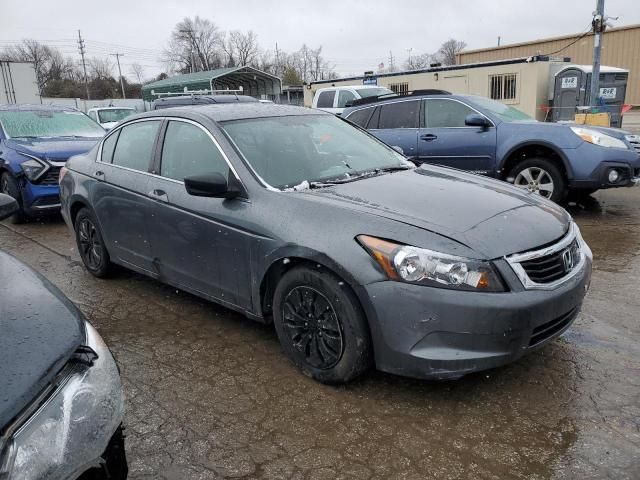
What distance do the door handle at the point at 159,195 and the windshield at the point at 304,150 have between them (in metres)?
0.68

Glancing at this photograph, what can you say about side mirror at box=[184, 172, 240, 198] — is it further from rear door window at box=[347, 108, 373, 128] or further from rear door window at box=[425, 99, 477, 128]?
rear door window at box=[347, 108, 373, 128]

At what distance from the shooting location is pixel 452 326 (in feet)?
8.48

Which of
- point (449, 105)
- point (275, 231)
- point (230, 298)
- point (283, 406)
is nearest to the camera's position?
point (283, 406)

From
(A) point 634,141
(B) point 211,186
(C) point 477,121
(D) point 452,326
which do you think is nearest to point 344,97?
(C) point 477,121

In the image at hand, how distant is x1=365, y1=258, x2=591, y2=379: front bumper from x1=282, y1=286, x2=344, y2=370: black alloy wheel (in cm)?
28

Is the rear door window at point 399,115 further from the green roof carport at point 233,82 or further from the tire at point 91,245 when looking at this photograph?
the green roof carport at point 233,82

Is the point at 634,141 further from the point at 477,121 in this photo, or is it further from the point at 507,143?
the point at 477,121

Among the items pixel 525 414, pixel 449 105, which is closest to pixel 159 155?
pixel 525 414

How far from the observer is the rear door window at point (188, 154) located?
144 inches

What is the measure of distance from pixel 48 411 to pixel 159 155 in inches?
113

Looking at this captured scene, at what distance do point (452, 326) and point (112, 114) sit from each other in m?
17.1

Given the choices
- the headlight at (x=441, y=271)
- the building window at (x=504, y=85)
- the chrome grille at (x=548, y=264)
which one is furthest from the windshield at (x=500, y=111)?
the building window at (x=504, y=85)

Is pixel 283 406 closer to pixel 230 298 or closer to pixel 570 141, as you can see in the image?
pixel 230 298

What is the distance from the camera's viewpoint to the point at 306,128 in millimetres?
4055
